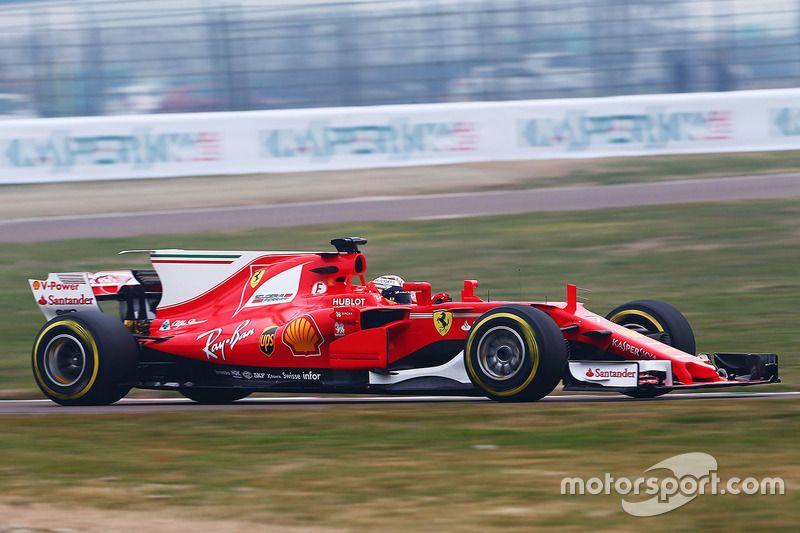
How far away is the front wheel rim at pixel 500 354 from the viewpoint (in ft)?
27.3

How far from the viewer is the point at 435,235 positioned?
1842 cm

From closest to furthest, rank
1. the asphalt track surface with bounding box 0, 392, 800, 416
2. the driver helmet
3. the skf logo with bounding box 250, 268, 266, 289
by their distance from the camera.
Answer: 1. the asphalt track surface with bounding box 0, 392, 800, 416
2. the driver helmet
3. the skf logo with bounding box 250, 268, 266, 289

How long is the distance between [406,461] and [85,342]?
12.8ft

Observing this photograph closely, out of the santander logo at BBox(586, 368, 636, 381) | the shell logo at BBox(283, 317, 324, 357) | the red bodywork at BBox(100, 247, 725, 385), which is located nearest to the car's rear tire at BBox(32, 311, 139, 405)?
the red bodywork at BBox(100, 247, 725, 385)

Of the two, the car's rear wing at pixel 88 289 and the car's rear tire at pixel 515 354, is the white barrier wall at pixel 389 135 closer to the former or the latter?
the car's rear wing at pixel 88 289

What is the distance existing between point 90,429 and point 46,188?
13.2 metres

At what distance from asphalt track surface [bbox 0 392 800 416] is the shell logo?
44cm

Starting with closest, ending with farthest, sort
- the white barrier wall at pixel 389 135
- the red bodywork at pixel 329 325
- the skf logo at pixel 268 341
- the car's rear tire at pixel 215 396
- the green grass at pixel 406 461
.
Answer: the green grass at pixel 406 461 → the red bodywork at pixel 329 325 → the skf logo at pixel 268 341 → the car's rear tire at pixel 215 396 → the white barrier wall at pixel 389 135

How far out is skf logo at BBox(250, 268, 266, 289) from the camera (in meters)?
10.0

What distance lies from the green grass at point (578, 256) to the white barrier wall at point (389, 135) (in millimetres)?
1857

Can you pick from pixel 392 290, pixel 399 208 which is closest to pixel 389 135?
pixel 399 208

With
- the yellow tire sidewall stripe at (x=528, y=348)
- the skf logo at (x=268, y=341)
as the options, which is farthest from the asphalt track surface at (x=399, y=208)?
the yellow tire sidewall stripe at (x=528, y=348)

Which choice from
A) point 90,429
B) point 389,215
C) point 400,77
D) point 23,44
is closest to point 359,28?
point 400,77

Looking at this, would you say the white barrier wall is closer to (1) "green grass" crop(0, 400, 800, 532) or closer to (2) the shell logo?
(2) the shell logo
